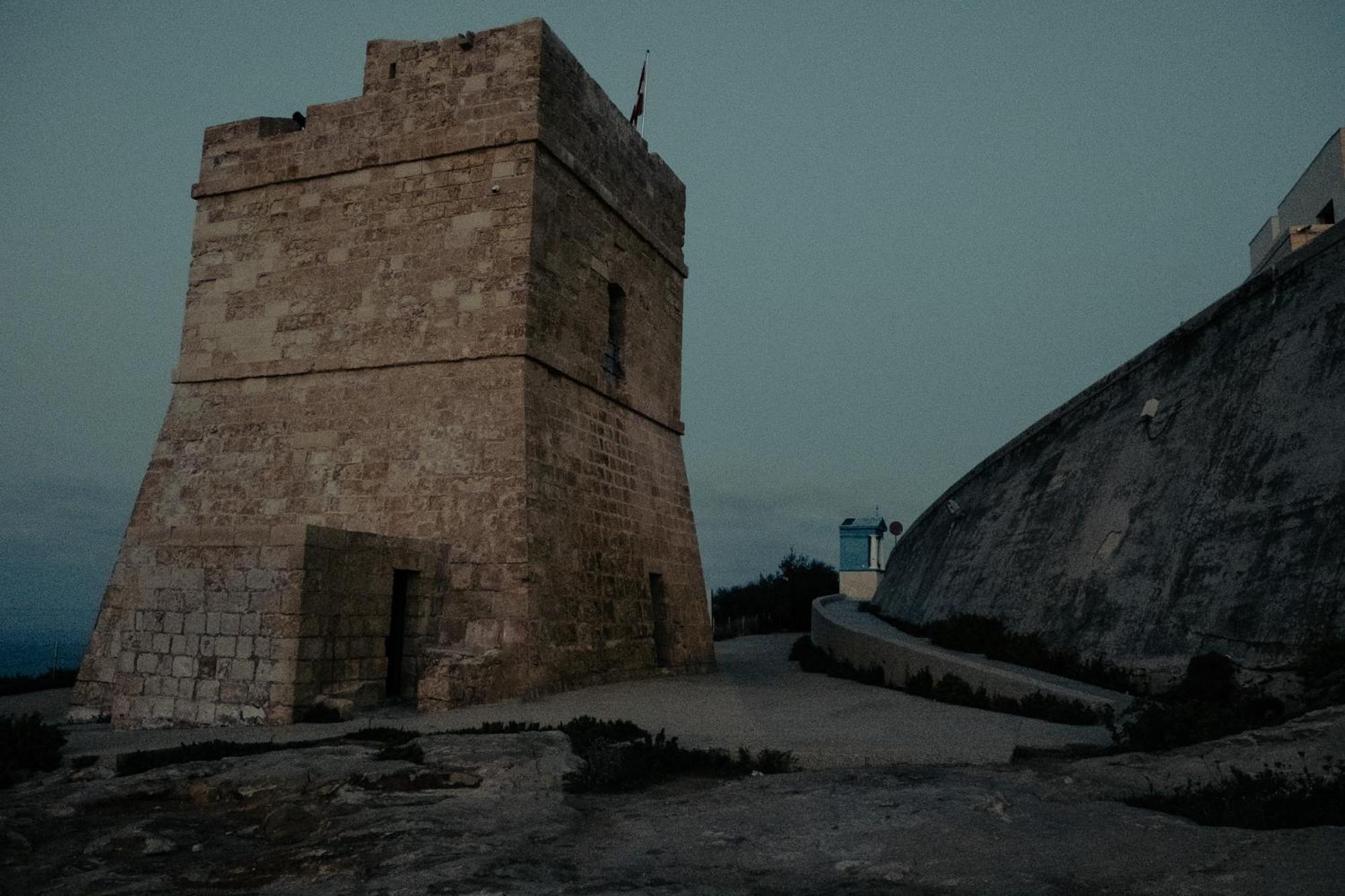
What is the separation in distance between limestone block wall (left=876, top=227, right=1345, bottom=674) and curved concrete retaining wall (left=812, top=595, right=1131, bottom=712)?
73 cm

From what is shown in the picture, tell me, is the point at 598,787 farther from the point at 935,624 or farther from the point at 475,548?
the point at 935,624

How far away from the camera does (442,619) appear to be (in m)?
11.4

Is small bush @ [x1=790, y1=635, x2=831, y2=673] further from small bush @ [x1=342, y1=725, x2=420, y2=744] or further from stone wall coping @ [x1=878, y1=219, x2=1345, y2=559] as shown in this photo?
small bush @ [x1=342, y1=725, x2=420, y2=744]

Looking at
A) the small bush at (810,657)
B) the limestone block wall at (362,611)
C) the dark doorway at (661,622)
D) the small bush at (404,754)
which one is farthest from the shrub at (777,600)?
the small bush at (404,754)

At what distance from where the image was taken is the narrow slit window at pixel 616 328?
14.9 meters

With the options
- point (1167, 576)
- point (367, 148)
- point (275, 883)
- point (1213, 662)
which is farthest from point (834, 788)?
point (367, 148)

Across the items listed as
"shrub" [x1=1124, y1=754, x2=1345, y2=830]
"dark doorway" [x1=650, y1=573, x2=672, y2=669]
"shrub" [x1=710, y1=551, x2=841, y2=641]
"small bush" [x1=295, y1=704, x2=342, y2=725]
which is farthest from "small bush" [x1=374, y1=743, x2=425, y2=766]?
"shrub" [x1=710, y1=551, x2=841, y2=641]

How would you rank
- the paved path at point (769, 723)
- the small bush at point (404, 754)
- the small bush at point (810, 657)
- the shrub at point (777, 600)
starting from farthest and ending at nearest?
the shrub at point (777, 600), the small bush at point (810, 657), the paved path at point (769, 723), the small bush at point (404, 754)

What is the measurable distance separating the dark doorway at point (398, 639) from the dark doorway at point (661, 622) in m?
4.76

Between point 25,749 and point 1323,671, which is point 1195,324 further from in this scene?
point 25,749

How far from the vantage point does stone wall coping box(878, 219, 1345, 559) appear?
9586 millimetres

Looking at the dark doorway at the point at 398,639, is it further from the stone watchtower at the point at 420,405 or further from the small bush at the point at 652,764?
the small bush at the point at 652,764

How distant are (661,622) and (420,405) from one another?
546 centimetres

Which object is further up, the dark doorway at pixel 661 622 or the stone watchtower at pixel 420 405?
the stone watchtower at pixel 420 405
